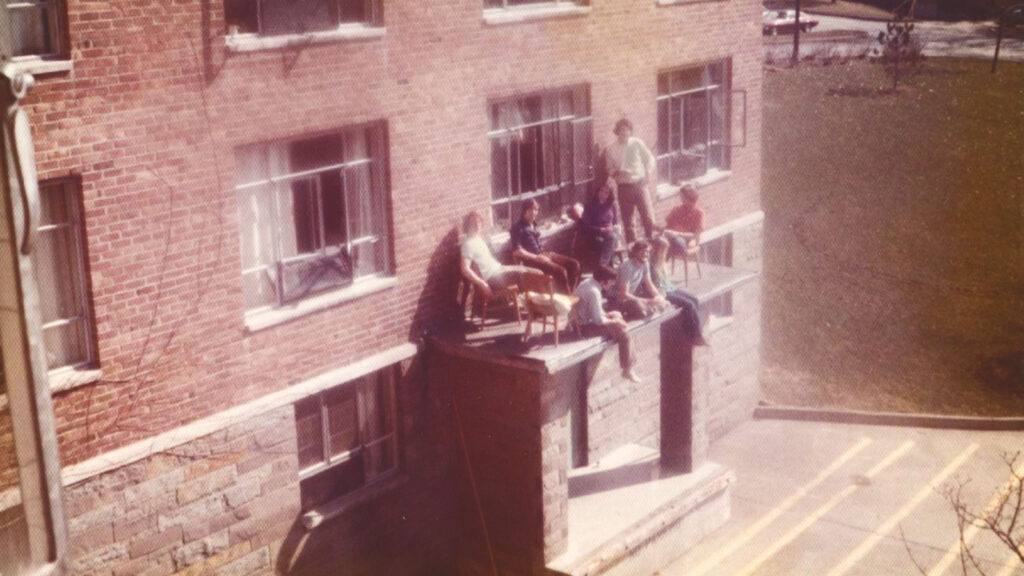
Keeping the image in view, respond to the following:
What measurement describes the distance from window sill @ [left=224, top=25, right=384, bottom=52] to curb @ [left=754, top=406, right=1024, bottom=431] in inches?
511

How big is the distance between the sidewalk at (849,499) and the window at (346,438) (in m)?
4.67

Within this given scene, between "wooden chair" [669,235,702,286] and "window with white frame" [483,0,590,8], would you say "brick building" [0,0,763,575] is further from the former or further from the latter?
"wooden chair" [669,235,702,286]

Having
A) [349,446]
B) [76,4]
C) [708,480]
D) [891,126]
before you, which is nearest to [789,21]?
[891,126]

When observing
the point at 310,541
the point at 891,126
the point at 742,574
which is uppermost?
the point at 891,126

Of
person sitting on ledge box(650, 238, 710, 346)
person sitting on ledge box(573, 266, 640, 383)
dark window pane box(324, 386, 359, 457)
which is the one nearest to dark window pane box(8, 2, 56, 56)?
dark window pane box(324, 386, 359, 457)

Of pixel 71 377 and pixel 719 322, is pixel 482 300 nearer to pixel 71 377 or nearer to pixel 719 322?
pixel 71 377

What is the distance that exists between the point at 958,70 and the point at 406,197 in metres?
35.4

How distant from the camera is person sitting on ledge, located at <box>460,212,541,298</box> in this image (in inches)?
618

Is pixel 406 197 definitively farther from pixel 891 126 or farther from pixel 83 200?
pixel 891 126

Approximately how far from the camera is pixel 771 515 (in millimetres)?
19109

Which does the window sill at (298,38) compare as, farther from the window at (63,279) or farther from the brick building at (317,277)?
the window at (63,279)

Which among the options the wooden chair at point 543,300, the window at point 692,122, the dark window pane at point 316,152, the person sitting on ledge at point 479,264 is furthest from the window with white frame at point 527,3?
the wooden chair at point 543,300

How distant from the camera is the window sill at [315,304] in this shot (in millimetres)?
13953

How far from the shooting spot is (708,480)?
18.2 meters
